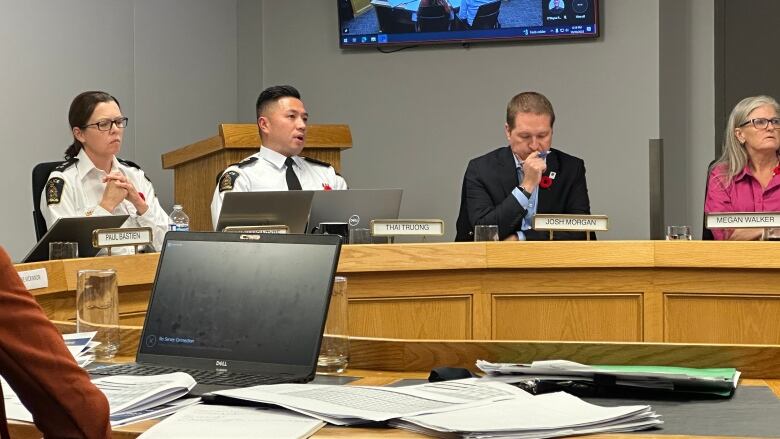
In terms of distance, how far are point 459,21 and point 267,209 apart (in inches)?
109

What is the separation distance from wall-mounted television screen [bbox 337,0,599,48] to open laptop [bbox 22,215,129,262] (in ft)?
10.3

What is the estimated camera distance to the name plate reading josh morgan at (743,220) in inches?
141

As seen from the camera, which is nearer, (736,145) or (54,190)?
(54,190)

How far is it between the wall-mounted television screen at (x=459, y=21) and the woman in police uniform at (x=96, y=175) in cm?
216

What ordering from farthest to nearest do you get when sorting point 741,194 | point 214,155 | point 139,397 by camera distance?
point 214,155 < point 741,194 < point 139,397

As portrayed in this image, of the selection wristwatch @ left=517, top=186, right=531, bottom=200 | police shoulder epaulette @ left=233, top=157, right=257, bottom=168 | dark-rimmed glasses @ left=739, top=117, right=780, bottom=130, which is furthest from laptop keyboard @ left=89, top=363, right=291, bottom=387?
dark-rimmed glasses @ left=739, top=117, right=780, bottom=130

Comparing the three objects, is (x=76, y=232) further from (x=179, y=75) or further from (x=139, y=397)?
(x=179, y=75)

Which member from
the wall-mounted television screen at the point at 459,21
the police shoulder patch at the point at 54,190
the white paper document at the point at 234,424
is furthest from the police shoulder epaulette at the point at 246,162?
the white paper document at the point at 234,424

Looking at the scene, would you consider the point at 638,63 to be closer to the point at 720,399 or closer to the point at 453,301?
the point at 453,301

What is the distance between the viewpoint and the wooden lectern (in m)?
5.14

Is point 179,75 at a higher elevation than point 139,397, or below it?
higher

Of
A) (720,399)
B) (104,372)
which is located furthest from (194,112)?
(720,399)

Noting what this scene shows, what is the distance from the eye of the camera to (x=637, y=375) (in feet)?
5.54

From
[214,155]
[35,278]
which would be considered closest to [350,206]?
[35,278]
